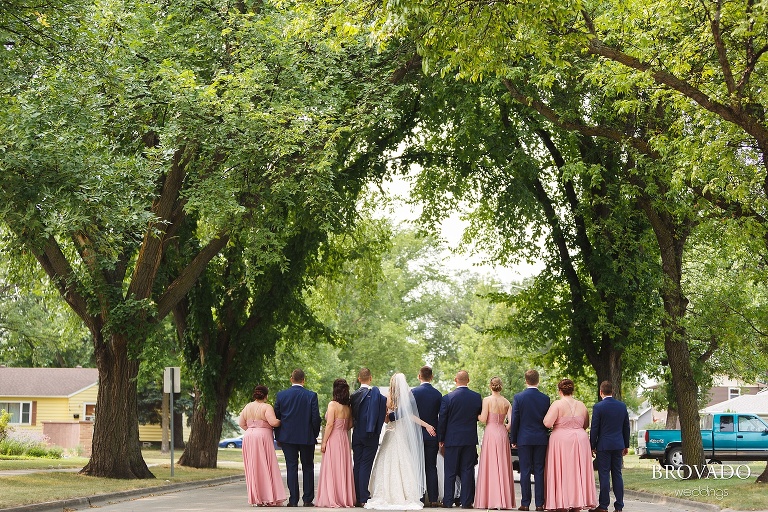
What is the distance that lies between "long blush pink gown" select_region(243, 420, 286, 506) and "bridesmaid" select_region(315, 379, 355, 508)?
760 millimetres

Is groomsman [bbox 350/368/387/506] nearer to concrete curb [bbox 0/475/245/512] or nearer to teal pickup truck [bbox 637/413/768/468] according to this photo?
concrete curb [bbox 0/475/245/512]

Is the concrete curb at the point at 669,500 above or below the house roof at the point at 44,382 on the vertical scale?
below

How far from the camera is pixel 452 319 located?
8869 centimetres

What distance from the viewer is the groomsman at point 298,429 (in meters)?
15.6

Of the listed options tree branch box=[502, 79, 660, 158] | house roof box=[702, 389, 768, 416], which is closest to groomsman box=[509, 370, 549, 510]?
tree branch box=[502, 79, 660, 158]

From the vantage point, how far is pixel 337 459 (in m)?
15.4

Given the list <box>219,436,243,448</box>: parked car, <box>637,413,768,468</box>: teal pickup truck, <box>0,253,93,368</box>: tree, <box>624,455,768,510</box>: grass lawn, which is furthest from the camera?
<box>219,436,243,448</box>: parked car

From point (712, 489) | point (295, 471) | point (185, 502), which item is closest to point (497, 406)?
point (295, 471)

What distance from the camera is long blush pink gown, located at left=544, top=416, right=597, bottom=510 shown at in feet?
46.5

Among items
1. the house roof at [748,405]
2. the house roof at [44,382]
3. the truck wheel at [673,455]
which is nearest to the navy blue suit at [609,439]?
the truck wheel at [673,455]

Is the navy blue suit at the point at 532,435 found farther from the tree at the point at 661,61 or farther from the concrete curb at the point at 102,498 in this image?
the concrete curb at the point at 102,498

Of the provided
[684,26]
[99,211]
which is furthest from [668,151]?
[99,211]

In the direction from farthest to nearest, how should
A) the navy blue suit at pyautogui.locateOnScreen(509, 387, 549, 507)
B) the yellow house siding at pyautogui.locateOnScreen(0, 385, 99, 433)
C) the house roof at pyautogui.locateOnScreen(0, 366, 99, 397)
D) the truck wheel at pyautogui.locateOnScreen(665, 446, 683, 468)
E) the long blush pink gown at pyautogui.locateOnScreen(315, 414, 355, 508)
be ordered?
the yellow house siding at pyautogui.locateOnScreen(0, 385, 99, 433) → the house roof at pyautogui.locateOnScreen(0, 366, 99, 397) → the truck wheel at pyautogui.locateOnScreen(665, 446, 683, 468) → the long blush pink gown at pyautogui.locateOnScreen(315, 414, 355, 508) → the navy blue suit at pyautogui.locateOnScreen(509, 387, 549, 507)

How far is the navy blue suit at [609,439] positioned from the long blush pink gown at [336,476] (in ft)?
12.0
